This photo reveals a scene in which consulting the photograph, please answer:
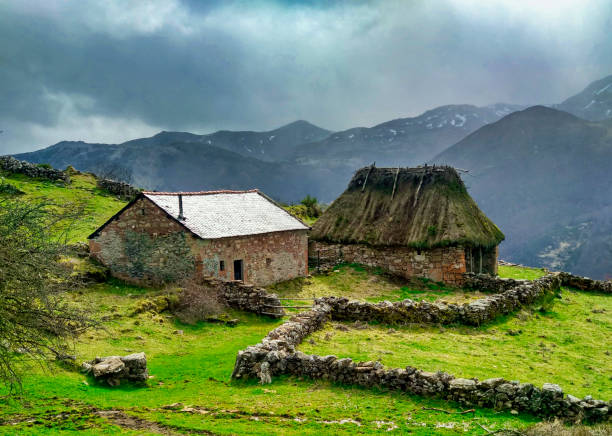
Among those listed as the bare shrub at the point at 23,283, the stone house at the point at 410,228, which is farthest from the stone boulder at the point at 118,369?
the stone house at the point at 410,228

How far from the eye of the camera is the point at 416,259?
29.1 metres

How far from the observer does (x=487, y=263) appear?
102 feet

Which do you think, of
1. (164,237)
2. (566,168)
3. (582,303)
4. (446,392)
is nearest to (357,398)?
(446,392)

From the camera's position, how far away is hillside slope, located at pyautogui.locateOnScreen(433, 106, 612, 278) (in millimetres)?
114250

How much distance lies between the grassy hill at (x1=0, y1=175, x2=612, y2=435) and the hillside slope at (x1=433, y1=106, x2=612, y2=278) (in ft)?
328

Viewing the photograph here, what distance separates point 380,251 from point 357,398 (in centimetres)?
2020

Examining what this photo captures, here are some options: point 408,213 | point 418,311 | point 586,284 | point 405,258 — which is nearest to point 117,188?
point 408,213

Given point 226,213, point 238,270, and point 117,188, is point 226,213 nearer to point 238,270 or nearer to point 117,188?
point 238,270

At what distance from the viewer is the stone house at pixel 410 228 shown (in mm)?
28344

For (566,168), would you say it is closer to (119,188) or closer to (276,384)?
(119,188)

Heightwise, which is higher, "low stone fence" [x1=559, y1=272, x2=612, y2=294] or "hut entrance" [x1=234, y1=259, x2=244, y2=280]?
"hut entrance" [x1=234, y1=259, x2=244, y2=280]

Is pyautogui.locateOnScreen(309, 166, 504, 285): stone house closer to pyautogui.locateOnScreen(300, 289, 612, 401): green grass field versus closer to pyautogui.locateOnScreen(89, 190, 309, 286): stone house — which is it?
pyautogui.locateOnScreen(89, 190, 309, 286): stone house

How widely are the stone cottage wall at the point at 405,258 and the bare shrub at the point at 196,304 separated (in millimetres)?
13210

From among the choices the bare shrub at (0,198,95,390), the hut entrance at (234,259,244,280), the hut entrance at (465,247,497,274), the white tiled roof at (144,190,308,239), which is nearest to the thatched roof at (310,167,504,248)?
the hut entrance at (465,247,497,274)
